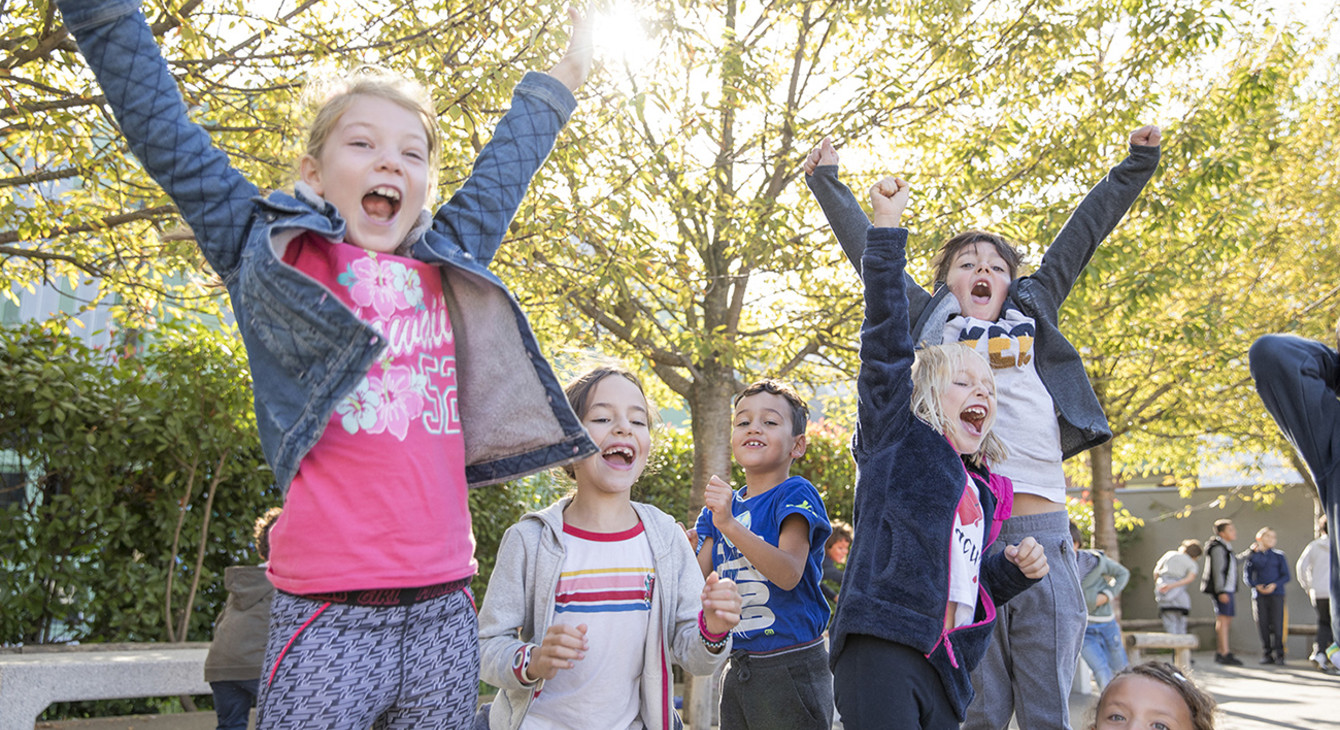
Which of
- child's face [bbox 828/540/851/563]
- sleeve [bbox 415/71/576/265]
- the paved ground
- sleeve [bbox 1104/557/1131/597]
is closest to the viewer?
sleeve [bbox 415/71/576/265]

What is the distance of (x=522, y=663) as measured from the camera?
2.27 meters

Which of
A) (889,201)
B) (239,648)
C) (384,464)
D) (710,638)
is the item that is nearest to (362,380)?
(384,464)

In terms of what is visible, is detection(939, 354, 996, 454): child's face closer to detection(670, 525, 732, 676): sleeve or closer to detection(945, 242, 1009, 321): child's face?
detection(945, 242, 1009, 321): child's face

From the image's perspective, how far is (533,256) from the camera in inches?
238

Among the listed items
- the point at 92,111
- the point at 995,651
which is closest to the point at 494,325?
the point at 995,651

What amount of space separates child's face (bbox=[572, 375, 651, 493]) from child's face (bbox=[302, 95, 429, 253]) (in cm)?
85

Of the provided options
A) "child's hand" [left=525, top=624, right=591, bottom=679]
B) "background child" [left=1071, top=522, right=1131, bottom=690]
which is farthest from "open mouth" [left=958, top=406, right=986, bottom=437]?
"background child" [left=1071, top=522, right=1131, bottom=690]

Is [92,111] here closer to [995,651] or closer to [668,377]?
[668,377]

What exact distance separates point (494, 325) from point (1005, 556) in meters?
1.45

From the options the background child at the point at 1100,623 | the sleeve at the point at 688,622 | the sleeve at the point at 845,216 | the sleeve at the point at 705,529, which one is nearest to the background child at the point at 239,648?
the sleeve at the point at 705,529

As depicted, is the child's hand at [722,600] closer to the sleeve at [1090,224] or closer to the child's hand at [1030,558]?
the child's hand at [1030,558]

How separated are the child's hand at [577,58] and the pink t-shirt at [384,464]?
62 centimetres

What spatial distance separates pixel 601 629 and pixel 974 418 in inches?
44.3

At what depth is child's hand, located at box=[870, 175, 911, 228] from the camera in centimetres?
259
